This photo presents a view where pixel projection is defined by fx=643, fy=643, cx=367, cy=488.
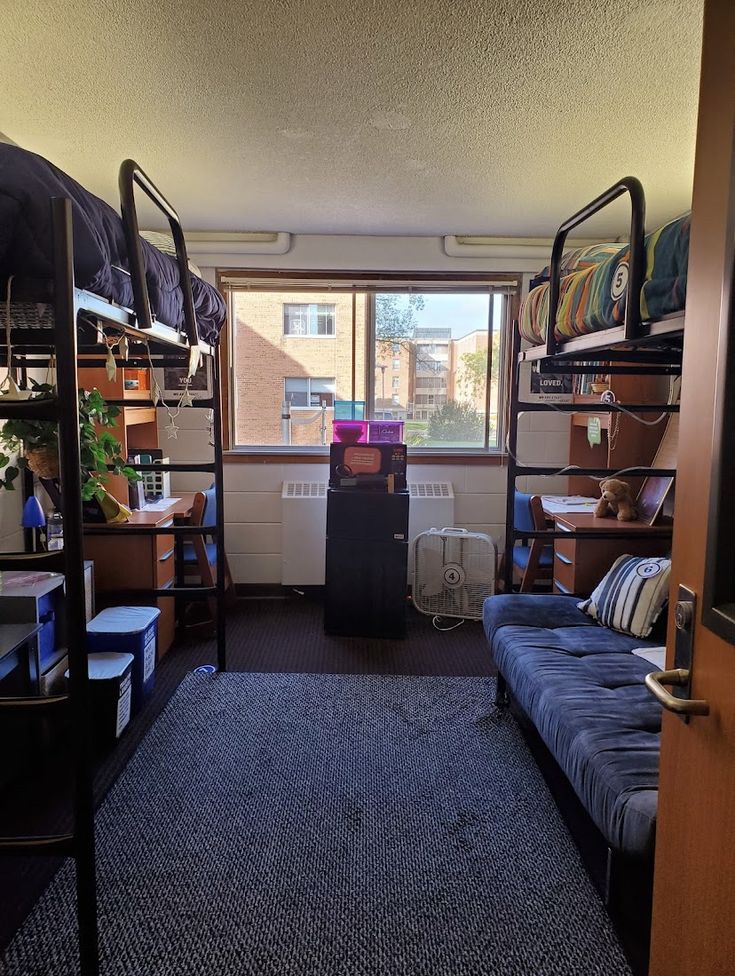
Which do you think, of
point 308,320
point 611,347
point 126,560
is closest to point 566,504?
point 308,320

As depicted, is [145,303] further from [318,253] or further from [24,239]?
[318,253]

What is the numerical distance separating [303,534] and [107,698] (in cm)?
205

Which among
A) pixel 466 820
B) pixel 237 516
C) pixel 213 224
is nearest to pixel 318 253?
pixel 213 224

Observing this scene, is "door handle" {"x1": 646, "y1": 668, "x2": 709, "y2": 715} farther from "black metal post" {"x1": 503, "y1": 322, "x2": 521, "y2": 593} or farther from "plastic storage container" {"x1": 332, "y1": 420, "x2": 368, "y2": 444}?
"plastic storage container" {"x1": 332, "y1": 420, "x2": 368, "y2": 444}

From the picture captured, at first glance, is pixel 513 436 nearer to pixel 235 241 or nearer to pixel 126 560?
pixel 126 560

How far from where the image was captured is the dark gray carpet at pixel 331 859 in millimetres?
1624

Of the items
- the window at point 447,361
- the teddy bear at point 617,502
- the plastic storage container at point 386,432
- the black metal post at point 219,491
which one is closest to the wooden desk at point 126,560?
the black metal post at point 219,491

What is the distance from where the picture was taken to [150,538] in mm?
3348

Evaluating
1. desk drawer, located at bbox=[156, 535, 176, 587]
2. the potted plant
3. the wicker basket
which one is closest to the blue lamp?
the potted plant

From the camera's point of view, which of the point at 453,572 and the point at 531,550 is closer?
the point at 531,550

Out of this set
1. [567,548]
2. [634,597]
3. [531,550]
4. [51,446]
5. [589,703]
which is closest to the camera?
[589,703]

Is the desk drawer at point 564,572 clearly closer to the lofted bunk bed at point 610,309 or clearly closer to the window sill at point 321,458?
the lofted bunk bed at point 610,309

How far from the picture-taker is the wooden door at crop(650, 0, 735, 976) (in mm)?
926

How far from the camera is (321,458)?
4531 mm
